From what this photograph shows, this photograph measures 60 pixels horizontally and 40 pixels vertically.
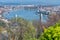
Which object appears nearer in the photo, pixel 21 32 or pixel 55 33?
pixel 55 33

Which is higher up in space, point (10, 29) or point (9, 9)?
point (9, 9)

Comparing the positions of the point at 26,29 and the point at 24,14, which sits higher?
the point at 24,14

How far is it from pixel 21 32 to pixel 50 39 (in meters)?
0.84

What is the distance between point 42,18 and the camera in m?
2.63

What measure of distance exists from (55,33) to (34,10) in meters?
0.85

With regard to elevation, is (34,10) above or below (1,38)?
above

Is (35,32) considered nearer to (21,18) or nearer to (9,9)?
(21,18)

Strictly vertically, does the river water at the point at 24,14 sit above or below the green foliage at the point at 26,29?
above

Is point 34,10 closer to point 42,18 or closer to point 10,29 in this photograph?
point 42,18

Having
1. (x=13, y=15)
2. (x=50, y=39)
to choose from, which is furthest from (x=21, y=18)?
(x=50, y=39)

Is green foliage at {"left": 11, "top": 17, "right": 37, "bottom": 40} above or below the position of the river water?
below

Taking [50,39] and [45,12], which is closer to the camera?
[50,39]

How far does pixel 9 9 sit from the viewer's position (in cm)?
259

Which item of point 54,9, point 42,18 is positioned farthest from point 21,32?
point 54,9
